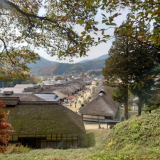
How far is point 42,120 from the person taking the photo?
32.0 feet

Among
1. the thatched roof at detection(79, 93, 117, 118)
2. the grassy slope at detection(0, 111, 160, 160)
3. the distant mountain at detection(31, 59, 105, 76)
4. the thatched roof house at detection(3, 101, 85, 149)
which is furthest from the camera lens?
the distant mountain at detection(31, 59, 105, 76)

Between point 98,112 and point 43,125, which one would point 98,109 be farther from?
point 43,125

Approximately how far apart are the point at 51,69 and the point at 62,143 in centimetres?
10836

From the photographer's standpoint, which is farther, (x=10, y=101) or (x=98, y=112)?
(x=98, y=112)

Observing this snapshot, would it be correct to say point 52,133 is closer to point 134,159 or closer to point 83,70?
point 134,159

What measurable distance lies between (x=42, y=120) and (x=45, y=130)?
968 millimetres

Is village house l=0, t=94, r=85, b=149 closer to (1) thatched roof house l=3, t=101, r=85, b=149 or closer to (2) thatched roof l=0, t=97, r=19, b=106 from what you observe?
(1) thatched roof house l=3, t=101, r=85, b=149

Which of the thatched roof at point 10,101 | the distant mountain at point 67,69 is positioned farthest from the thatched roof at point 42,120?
the distant mountain at point 67,69

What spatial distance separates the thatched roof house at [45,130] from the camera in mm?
8953

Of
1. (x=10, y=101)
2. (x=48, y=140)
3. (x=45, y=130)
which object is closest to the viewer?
(x=45, y=130)

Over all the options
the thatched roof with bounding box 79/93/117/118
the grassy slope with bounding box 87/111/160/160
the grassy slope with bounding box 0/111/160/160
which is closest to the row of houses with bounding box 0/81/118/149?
the grassy slope with bounding box 0/111/160/160

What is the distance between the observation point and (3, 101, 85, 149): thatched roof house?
29.4 feet

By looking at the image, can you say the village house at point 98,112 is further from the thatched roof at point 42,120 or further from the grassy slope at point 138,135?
the grassy slope at point 138,135

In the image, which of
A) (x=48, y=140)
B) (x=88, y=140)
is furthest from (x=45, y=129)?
(x=88, y=140)
